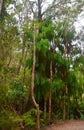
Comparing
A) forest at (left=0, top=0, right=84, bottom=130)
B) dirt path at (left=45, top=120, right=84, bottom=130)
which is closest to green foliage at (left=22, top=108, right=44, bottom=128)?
forest at (left=0, top=0, right=84, bottom=130)

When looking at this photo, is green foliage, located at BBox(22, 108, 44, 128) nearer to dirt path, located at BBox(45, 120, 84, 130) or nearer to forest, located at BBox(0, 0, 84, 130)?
forest, located at BBox(0, 0, 84, 130)

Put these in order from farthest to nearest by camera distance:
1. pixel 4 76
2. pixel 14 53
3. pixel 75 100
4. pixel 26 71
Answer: pixel 14 53 → pixel 75 100 → pixel 26 71 → pixel 4 76

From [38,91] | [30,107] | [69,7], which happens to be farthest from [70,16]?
[30,107]

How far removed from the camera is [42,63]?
43.3ft

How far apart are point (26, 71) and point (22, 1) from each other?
5.01 metres

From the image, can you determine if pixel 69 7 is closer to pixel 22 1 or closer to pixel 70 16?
pixel 70 16

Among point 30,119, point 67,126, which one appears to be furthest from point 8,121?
point 67,126

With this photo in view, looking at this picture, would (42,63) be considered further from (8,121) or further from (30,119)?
(8,121)

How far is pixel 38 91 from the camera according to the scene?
1318 centimetres

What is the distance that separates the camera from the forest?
39.6 feet

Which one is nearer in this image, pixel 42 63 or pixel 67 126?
pixel 67 126

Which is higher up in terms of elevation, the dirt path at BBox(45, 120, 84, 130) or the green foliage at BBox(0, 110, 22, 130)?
the green foliage at BBox(0, 110, 22, 130)

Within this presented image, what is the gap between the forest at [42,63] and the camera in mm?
12070

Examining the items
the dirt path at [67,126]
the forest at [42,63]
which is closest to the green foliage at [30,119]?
the forest at [42,63]
